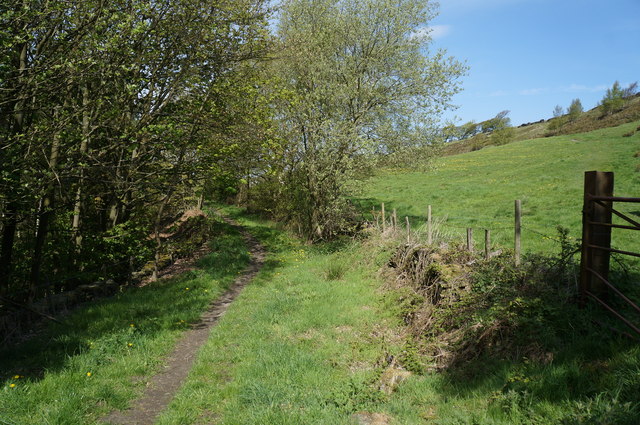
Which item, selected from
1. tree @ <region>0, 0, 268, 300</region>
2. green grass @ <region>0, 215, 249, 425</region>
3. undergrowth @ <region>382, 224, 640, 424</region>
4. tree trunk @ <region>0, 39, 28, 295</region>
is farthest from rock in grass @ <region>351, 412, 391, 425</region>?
tree trunk @ <region>0, 39, 28, 295</region>

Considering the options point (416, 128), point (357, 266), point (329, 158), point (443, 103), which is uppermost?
point (443, 103)

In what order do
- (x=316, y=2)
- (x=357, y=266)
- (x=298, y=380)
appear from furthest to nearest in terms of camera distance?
(x=316, y=2), (x=357, y=266), (x=298, y=380)

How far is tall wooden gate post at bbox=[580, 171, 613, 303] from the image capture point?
5113 millimetres

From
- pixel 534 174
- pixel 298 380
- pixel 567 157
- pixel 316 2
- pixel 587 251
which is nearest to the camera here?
pixel 587 251

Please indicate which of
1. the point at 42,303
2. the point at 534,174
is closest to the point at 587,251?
the point at 42,303

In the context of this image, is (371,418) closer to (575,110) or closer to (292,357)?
(292,357)

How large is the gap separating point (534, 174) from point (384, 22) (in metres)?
17.5

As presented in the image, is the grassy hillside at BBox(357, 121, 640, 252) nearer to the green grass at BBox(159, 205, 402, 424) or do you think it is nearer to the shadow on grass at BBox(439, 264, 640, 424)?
the green grass at BBox(159, 205, 402, 424)

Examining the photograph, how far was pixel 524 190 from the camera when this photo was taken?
22.4 metres

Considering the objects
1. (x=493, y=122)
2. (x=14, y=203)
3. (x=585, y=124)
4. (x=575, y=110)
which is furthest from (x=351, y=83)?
(x=493, y=122)

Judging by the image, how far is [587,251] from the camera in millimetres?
5195

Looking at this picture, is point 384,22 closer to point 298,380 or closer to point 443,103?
point 443,103

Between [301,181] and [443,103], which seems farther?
[301,181]

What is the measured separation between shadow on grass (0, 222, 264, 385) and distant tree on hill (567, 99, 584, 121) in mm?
81586
